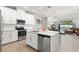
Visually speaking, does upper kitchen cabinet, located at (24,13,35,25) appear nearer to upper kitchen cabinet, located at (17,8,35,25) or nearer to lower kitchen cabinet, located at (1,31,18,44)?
upper kitchen cabinet, located at (17,8,35,25)

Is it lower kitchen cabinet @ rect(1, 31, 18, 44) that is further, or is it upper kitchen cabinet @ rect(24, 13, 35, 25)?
lower kitchen cabinet @ rect(1, 31, 18, 44)

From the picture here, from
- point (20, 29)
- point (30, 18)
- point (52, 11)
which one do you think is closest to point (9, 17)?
point (20, 29)

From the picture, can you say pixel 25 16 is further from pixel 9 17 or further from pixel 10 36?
pixel 10 36

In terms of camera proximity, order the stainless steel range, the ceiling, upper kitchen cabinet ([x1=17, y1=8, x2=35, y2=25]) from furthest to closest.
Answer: the stainless steel range, upper kitchen cabinet ([x1=17, y1=8, x2=35, y2=25]), the ceiling

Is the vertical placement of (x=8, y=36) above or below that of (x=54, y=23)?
below

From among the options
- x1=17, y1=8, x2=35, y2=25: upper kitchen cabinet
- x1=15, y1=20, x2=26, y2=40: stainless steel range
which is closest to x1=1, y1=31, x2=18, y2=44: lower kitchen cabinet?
x1=15, y1=20, x2=26, y2=40: stainless steel range

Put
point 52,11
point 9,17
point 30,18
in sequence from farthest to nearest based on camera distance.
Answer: point 9,17 → point 30,18 → point 52,11

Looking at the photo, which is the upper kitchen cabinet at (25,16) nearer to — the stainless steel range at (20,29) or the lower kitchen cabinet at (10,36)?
the stainless steel range at (20,29)

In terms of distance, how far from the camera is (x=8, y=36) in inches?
78.0

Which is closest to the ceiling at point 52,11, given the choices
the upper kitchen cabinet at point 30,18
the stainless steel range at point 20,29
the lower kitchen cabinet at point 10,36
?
the upper kitchen cabinet at point 30,18

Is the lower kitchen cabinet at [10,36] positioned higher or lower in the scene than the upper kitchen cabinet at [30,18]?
lower
